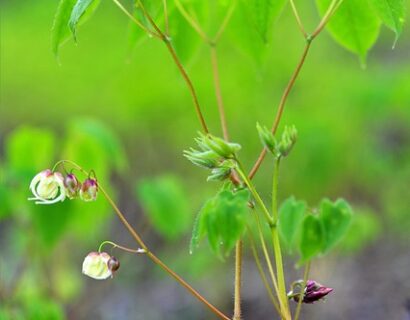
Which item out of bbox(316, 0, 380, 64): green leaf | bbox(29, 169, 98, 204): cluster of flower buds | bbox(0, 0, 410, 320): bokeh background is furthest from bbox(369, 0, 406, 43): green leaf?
bbox(0, 0, 410, 320): bokeh background

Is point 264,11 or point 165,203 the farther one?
point 165,203

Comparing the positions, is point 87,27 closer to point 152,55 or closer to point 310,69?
point 152,55

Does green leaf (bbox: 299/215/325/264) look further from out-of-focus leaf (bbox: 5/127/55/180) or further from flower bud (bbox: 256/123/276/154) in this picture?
out-of-focus leaf (bbox: 5/127/55/180)

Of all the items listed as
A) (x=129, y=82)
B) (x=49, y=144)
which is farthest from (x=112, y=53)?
(x=49, y=144)

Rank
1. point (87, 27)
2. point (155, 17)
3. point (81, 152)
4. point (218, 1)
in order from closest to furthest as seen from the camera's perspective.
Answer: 1. point (155, 17)
2. point (218, 1)
3. point (81, 152)
4. point (87, 27)

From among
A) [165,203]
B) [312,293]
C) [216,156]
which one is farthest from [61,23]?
[165,203]

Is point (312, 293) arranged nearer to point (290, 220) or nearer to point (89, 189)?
point (290, 220)
